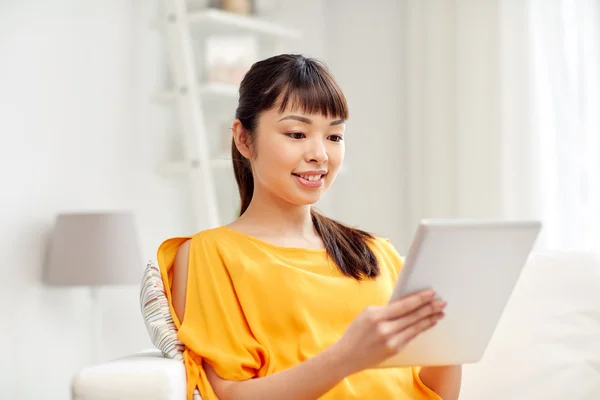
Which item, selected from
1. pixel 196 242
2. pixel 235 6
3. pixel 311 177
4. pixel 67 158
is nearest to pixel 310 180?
pixel 311 177

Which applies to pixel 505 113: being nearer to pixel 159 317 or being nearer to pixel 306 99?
pixel 306 99

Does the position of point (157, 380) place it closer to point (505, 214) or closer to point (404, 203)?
point (505, 214)

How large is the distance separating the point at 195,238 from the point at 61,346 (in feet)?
4.75

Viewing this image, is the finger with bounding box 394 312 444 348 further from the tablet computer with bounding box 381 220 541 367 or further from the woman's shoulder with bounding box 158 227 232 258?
the woman's shoulder with bounding box 158 227 232 258

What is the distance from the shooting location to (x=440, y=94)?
11.1 feet

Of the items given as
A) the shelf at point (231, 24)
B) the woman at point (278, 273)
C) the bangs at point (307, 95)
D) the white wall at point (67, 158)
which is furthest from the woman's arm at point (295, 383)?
the shelf at point (231, 24)

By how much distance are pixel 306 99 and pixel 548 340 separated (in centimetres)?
70

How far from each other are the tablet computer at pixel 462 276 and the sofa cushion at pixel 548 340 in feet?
1.29

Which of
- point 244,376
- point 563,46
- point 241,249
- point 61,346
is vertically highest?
point 563,46

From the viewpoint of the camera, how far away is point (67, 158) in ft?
8.94

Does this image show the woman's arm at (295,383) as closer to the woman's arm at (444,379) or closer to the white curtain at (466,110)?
the woman's arm at (444,379)

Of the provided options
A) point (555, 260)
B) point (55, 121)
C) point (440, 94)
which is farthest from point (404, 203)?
point (555, 260)

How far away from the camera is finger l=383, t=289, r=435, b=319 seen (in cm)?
104

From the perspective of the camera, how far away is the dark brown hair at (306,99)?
1.38m
